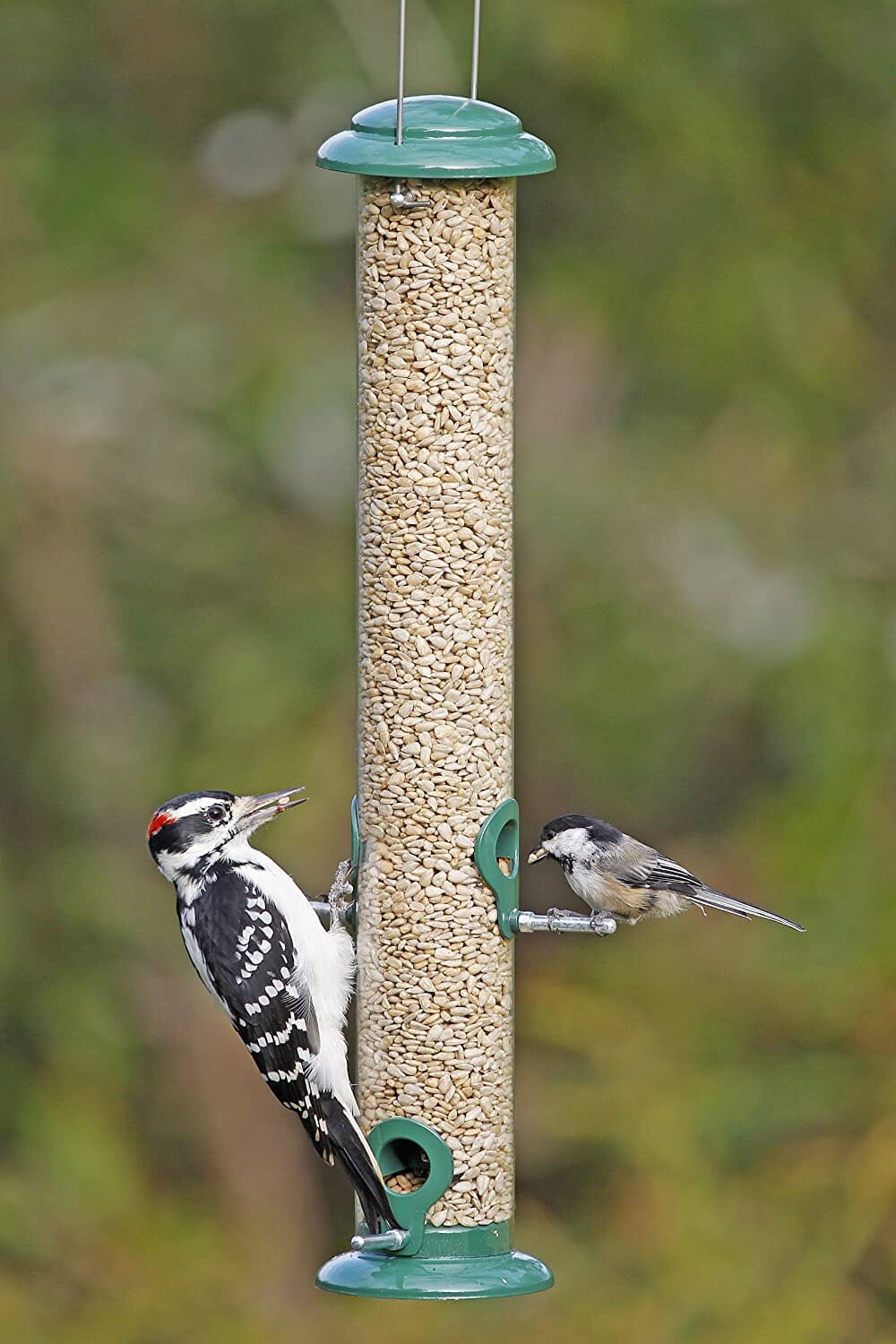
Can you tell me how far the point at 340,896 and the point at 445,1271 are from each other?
0.91 meters

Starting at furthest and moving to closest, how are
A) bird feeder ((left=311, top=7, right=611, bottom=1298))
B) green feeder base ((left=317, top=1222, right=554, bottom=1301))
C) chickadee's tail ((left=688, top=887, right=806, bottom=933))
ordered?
chickadee's tail ((left=688, top=887, right=806, bottom=933))
bird feeder ((left=311, top=7, right=611, bottom=1298))
green feeder base ((left=317, top=1222, right=554, bottom=1301))

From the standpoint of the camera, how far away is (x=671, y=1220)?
8883mm

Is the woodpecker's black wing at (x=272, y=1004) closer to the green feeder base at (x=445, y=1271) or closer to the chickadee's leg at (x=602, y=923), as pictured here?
the green feeder base at (x=445, y=1271)

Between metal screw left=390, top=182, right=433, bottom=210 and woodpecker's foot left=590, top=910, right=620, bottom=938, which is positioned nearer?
metal screw left=390, top=182, right=433, bottom=210

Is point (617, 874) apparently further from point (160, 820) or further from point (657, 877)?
point (160, 820)

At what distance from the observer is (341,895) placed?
5957mm

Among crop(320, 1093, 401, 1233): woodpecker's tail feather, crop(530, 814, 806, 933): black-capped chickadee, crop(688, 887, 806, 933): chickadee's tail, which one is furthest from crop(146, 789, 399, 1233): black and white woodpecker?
crop(688, 887, 806, 933): chickadee's tail

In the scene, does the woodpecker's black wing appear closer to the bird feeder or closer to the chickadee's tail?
the bird feeder

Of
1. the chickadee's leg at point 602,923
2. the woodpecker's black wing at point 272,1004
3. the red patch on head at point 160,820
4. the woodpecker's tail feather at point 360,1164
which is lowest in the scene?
the woodpecker's tail feather at point 360,1164

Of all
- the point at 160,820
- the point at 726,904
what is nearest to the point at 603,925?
the point at 726,904

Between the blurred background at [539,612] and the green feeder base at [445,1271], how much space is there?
10.3 ft

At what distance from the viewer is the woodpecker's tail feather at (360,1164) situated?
5.58 meters

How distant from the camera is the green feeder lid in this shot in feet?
17.6

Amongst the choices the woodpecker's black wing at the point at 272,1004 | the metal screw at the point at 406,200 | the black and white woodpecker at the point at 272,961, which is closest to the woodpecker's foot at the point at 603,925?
→ the black and white woodpecker at the point at 272,961
